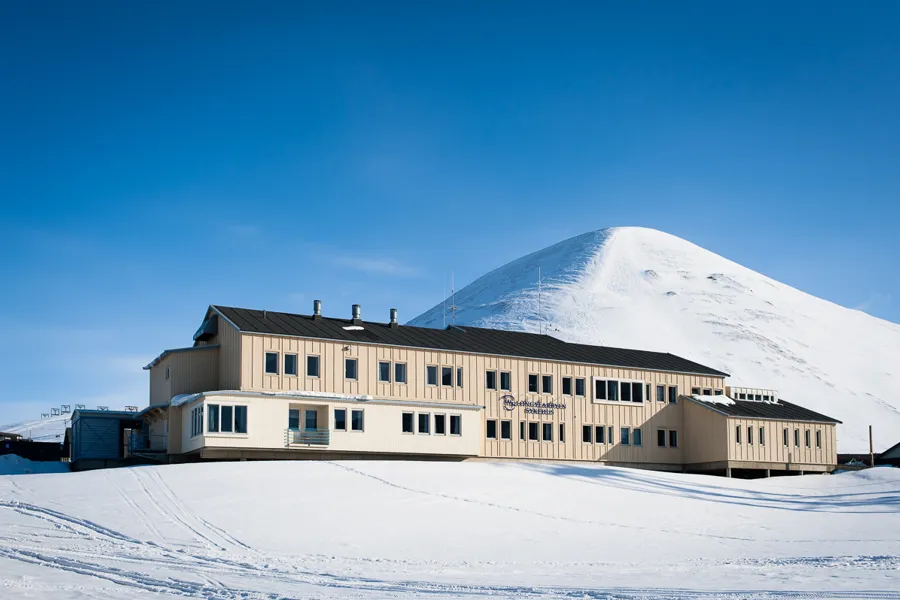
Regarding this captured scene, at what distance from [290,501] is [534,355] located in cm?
2582

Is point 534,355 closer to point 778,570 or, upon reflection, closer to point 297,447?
point 297,447

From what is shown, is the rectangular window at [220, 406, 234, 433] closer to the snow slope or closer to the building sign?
the building sign

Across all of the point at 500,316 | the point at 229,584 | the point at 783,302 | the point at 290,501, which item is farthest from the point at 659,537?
the point at 783,302

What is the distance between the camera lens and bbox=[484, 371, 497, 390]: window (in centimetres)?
5372

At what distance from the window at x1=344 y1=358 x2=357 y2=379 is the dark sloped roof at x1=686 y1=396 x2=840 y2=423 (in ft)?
72.9

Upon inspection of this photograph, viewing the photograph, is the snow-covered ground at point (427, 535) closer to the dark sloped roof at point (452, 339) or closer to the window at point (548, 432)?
the window at point (548, 432)

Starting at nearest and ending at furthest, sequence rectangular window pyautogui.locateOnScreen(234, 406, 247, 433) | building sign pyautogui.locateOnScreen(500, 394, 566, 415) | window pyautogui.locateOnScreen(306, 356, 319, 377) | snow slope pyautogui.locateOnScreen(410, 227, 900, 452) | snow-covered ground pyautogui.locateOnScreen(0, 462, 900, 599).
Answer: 1. snow-covered ground pyautogui.locateOnScreen(0, 462, 900, 599)
2. rectangular window pyautogui.locateOnScreen(234, 406, 247, 433)
3. window pyautogui.locateOnScreen(306, 356, 319, 377)
4. building sign pyautogui.locateOnScreen(500, 394, 566, 415)
5. snow slope pyautogui.locateOnScreen(410, 227, 900, 452)

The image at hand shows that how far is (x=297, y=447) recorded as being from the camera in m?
46.0

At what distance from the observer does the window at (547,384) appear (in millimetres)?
55406

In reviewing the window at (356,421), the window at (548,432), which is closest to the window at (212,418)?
the window at (356,421)

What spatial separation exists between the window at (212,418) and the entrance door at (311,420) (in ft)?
15.4

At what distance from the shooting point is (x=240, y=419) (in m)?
44.7

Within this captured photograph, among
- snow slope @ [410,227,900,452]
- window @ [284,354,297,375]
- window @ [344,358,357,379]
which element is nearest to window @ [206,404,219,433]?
window @ [284,354,297,375]

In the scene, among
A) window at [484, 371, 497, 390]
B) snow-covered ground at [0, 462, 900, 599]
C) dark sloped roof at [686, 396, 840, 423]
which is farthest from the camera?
dark sloped roof at [686, 396, 840, 423]
